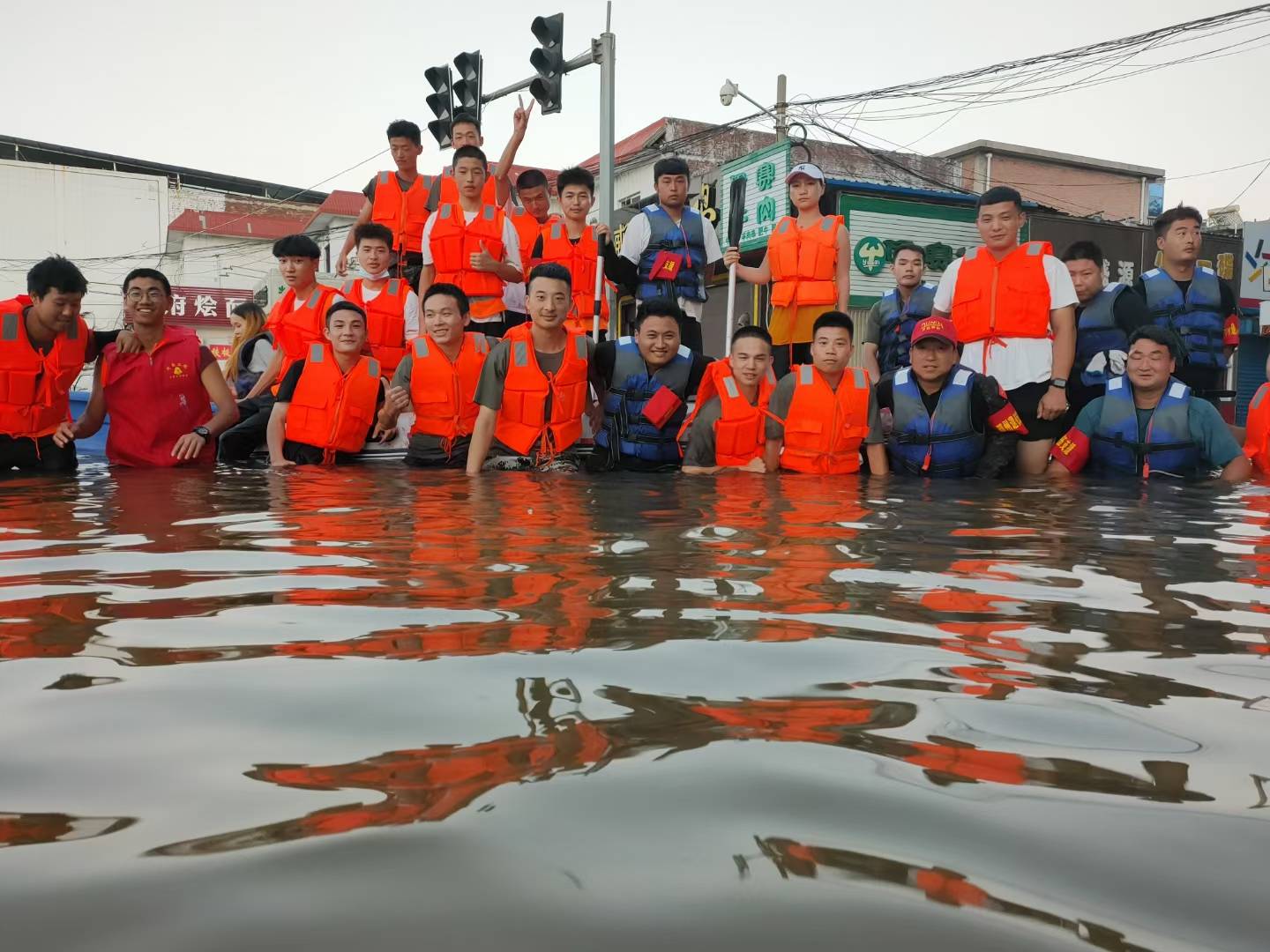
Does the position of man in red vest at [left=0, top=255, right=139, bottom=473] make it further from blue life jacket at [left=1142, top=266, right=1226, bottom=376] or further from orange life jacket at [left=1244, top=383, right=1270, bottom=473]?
orange life jacket at [left=1244, top=383, right=1270, bottom=473]

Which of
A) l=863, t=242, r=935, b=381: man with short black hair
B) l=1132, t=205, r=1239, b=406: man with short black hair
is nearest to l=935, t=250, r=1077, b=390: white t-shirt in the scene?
l=863, t=242, r=935, b=381: man with short black hair

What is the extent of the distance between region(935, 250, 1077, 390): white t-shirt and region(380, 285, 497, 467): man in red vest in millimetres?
3613

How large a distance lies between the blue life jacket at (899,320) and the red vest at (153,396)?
5.59 meters

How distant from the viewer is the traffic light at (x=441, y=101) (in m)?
12.4

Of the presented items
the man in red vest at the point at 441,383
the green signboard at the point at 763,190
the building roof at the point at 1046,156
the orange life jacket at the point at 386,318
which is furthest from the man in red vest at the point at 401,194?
the building roof at the point at 1046,156

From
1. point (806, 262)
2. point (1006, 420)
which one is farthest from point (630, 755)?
point (806, 262)

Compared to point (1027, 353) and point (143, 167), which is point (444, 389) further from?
point (143, 167)

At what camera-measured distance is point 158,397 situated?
7.69 metres

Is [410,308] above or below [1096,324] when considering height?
above

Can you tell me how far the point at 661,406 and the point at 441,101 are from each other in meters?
6.96

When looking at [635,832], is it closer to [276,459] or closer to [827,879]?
[827,879]

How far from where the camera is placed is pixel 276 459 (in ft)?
25.4

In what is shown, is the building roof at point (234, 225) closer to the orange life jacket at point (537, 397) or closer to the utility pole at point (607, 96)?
the utility pole at point (607, 96)

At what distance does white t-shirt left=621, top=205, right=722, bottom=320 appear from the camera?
8133 millimetres
